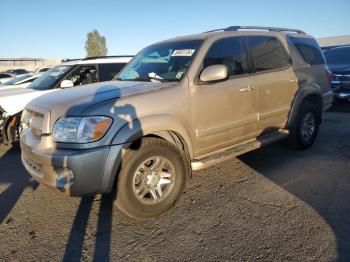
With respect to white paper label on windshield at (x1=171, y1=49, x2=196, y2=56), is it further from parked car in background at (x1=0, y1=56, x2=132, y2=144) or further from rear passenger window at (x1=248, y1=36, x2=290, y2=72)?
parked car in background at (x1=0, y1=56, x2=132, y2=144)

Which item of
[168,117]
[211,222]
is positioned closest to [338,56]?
[168,117]

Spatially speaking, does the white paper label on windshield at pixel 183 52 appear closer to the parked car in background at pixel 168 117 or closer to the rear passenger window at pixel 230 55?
the parked car in background at pixel 168 117

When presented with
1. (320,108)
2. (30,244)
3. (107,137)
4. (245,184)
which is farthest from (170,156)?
(320,108)

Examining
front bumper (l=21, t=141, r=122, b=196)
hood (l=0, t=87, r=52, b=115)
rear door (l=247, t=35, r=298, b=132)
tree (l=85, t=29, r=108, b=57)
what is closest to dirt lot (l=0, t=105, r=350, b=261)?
front bumper (l=21, t=141, r=122, b=196)

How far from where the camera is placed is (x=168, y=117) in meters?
3.41

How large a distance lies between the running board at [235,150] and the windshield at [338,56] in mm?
6940

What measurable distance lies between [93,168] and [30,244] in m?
0.97

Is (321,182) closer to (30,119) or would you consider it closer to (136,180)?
(136,180)

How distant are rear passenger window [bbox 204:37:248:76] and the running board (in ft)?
3.22

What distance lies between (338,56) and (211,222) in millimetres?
9714

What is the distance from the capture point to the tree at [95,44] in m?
81.6

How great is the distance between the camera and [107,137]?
3.01 metres

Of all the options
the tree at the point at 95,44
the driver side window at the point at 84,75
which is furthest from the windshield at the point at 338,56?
the tree at the point at 95,44

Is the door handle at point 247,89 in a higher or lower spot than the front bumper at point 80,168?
higher
